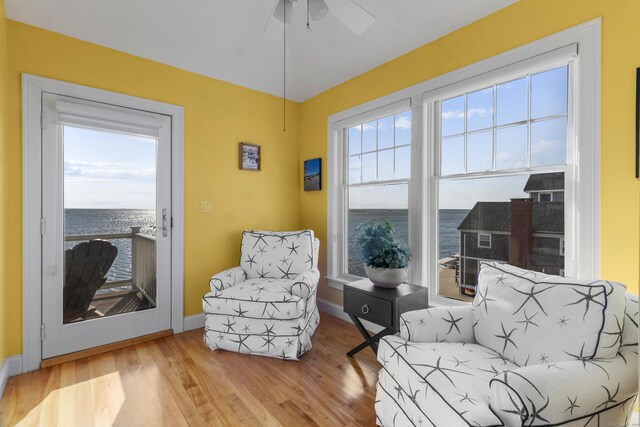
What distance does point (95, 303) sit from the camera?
250 cm

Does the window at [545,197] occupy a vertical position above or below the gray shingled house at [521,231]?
above

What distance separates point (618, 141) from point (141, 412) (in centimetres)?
306

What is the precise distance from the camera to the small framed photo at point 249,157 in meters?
3.26

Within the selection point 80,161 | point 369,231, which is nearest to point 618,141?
point 369,231

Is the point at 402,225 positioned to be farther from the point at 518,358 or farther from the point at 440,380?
the point at 440,380

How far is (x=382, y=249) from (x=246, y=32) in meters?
2.41

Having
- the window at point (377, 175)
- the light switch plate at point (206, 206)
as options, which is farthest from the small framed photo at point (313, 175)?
the light switch plate at point (206, 206)

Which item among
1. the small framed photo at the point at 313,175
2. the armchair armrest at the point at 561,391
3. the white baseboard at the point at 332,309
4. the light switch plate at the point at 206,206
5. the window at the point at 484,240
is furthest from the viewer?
the small framed photo at the point at 313,175

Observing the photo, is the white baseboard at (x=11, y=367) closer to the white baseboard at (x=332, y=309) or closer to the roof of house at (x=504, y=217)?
the white baseboard at (x=332, y=309)

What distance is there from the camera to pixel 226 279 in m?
2.55

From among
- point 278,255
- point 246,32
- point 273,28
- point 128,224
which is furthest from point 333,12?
point 128,224

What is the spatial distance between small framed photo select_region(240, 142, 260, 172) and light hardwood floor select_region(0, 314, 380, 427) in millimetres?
1841

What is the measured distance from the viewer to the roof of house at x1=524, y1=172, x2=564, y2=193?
6.17 ft

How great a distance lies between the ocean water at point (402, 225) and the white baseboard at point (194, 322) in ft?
5.32
